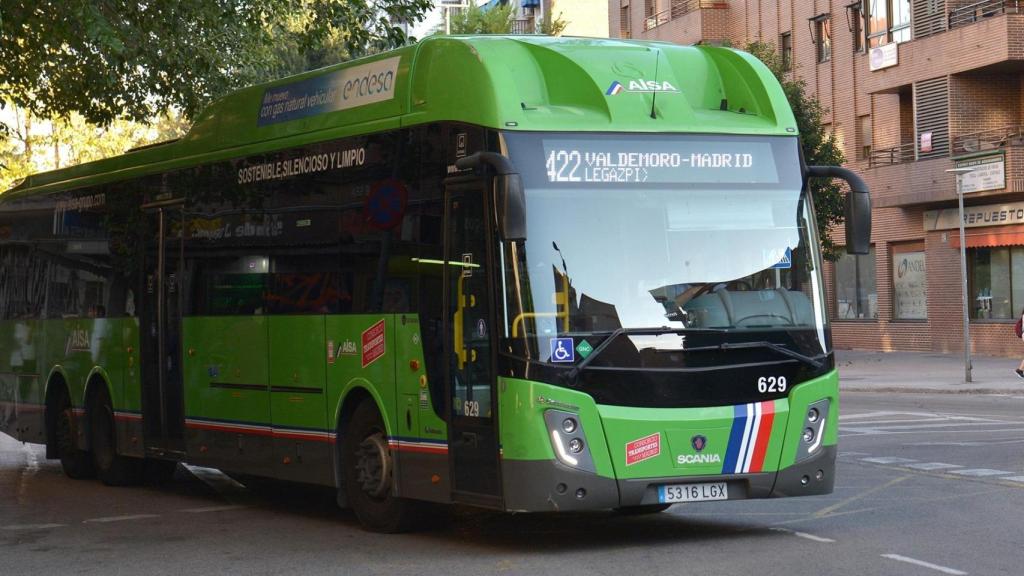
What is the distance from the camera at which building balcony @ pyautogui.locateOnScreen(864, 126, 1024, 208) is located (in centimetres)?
3847

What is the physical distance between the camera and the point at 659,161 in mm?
10703

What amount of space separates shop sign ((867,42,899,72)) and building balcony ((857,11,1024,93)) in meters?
0.13

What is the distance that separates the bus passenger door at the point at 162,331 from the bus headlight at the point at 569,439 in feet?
19.0

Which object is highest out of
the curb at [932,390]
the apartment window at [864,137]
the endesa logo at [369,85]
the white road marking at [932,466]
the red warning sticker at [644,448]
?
the apartment window at [864,137]

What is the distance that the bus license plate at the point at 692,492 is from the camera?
10332 mm

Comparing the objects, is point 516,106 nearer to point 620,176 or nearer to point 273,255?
point 620,176

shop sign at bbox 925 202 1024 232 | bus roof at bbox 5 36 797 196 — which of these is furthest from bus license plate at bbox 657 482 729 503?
shop sign at bbox 925 202 1024 232

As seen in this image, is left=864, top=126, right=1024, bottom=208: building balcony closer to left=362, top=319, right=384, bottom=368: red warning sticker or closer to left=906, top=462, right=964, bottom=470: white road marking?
left=906, top=462, right=964, bottom=470: white road marking

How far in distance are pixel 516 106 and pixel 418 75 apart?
1.22 m

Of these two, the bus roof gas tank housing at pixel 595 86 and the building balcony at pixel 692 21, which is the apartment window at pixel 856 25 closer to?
the building balcony at pixel 692 21

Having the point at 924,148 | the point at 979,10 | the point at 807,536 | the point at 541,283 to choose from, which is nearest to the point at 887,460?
the point at 807,536

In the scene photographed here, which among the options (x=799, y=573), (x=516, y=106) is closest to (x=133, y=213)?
(x=516, y=106)

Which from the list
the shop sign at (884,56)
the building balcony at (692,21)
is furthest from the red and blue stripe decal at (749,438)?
the building balcony at (692,21)

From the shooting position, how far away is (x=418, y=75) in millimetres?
11469
